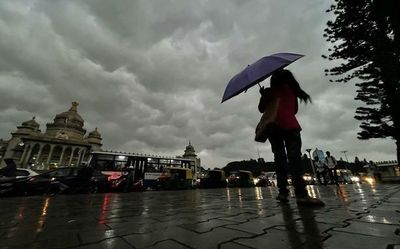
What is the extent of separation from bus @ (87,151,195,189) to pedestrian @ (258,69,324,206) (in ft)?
49.8

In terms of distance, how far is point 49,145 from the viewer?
223 ft

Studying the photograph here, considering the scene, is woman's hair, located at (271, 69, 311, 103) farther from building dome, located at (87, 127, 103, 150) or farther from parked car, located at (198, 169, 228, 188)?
building dome, located at (87, 127, 103, 150)

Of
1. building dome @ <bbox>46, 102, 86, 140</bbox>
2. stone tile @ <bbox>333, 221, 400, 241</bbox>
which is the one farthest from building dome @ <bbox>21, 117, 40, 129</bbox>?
stone tile @ <bbox>333, 221, 400, 241</bbox>

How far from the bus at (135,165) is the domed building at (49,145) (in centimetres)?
6008

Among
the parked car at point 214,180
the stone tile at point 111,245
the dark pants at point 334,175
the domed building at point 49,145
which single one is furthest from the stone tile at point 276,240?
the domed building at point 49,145

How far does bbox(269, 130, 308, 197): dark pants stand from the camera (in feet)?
10.4

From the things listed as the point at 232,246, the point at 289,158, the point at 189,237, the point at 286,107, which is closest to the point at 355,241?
the point at 232,246

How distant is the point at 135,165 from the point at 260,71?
60.1ft

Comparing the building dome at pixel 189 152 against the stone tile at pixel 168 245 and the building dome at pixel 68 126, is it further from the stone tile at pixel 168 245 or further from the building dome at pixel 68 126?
the stone tile at pixel 168 245

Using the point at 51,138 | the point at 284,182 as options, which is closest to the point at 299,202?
the point at 284,182

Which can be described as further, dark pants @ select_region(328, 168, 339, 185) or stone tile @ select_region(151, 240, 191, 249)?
dark pants @ select_region(328, 168, 339, 185)

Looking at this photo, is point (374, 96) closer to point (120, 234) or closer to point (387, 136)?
point (387, 136)

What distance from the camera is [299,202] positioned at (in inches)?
122

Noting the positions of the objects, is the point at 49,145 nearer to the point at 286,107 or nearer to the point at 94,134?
the point at 94,134
